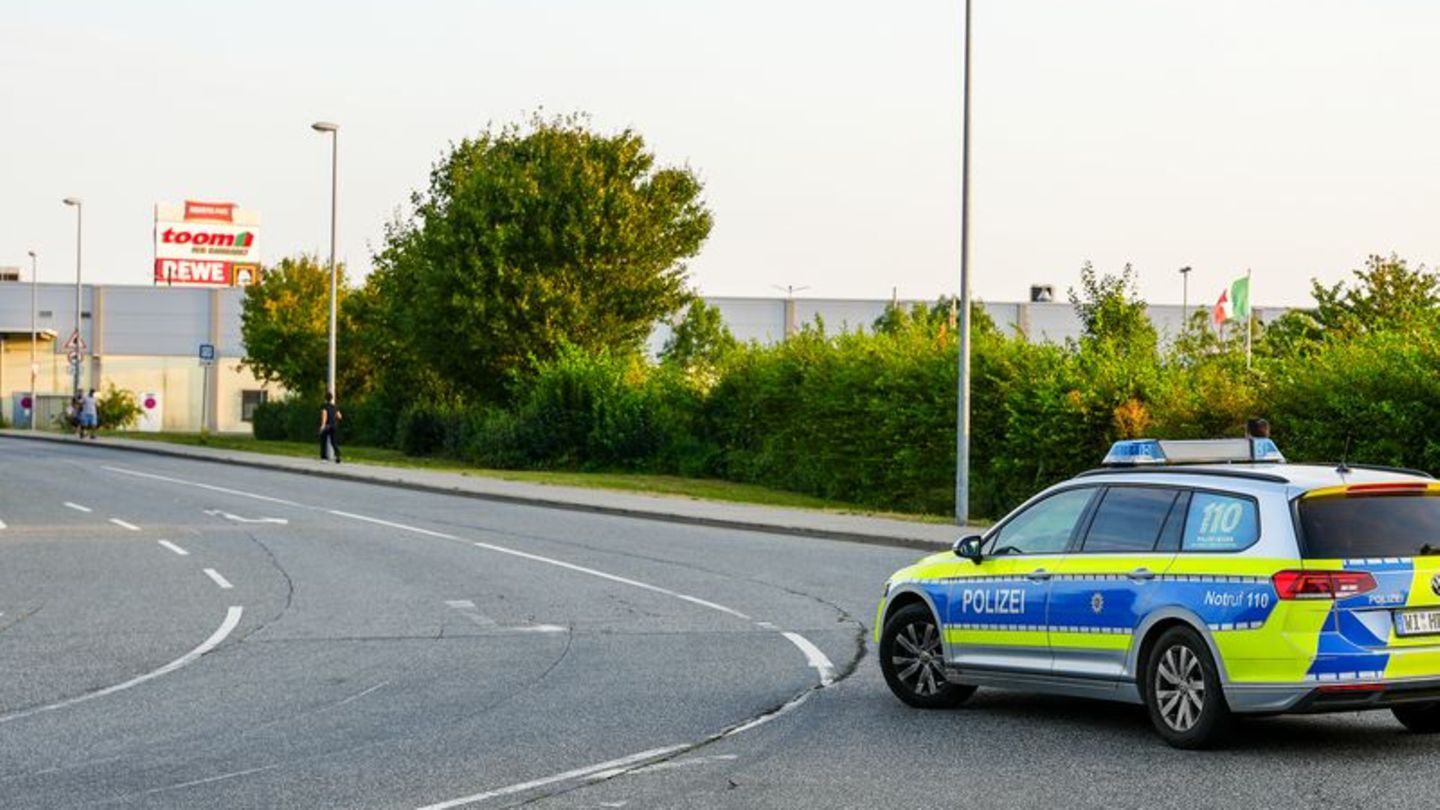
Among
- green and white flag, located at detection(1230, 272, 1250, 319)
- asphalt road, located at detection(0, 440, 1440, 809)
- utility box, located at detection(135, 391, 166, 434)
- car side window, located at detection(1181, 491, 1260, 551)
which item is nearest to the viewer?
asphalt road, located at detection(0, 440, 1440, 809)

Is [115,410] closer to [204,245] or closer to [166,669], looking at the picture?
[204,245]

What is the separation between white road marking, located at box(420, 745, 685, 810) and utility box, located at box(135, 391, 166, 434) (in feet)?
299

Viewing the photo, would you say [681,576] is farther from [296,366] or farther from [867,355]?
[296,366]

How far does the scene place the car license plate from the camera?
383 inches

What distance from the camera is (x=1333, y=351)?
2666 centimetres

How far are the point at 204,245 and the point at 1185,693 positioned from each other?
112737 mm

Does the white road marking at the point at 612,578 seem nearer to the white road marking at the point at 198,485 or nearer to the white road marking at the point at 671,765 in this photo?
the white road marking at the point at 671,765

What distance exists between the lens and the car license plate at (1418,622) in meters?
9.73

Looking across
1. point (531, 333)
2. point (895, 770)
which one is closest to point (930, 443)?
point (531, 333)

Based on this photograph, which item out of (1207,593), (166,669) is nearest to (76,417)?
(166,669)

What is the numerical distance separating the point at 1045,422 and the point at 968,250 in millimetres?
3267

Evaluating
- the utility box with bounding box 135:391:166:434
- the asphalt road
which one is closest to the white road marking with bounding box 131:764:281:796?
the asphalt road

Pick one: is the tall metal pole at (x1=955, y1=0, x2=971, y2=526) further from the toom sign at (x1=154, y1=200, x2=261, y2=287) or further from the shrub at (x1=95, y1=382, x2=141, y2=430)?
the toom sign at (x1=154, y1=200, x2=261, y2=287)

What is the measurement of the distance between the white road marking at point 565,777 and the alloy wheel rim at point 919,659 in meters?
2.22
